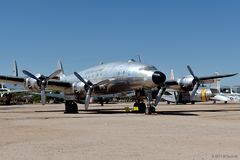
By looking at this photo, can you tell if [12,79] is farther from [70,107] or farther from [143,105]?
[143,105]

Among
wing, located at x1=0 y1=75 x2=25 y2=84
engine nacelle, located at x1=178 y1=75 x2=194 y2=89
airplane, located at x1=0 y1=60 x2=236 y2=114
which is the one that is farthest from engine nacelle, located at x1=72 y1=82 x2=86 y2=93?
engine nacelle, located at x1=178 y1=75 x2=194 y2=89

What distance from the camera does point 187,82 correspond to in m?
29.3

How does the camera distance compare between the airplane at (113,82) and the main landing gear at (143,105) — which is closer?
the main landing gear at (143,105)

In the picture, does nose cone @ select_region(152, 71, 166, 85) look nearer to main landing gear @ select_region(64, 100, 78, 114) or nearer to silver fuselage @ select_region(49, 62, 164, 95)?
silver fuselage @ select_region(49, 62, 164, 95)

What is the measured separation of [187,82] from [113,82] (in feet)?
20.1

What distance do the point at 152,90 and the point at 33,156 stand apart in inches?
794

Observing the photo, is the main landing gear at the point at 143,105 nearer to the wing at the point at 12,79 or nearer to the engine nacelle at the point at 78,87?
the engine nacelle at the point at 78,87

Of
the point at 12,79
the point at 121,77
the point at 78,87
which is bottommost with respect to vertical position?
the point at 78,87

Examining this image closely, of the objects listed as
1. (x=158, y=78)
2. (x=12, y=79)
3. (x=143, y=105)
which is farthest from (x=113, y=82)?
(x=12, y=79)

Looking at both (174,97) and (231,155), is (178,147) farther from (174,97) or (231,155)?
(174,97)

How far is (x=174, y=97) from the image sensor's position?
63.8m

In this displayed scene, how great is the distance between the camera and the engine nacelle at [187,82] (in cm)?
2919

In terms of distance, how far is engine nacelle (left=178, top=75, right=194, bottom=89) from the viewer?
29188mm

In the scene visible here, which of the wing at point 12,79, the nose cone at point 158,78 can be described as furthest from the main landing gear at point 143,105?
the wing at point 12,79
